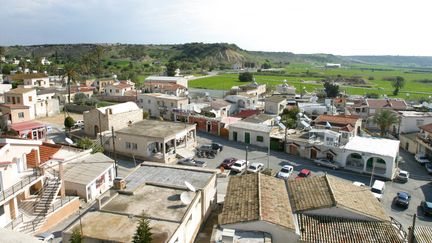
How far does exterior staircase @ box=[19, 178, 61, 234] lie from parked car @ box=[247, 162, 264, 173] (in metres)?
18.3

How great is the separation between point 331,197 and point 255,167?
15585 millimetres

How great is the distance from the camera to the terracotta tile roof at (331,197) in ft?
66.5

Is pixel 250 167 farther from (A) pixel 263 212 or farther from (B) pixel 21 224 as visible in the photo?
(B) pixel 21 224

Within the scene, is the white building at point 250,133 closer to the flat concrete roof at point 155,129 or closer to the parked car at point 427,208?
the flat concrete roof at point 155,129

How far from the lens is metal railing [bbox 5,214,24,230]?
21.4 metres

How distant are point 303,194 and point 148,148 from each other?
69.3 ft

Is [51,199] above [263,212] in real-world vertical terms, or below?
below

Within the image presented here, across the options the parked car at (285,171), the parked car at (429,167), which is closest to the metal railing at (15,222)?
the parked car at (285,171)

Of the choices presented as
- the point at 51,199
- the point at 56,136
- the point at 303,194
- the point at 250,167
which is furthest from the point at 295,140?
the point at 56,136

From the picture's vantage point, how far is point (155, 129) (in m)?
41.5

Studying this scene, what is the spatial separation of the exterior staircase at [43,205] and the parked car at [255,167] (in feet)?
60.1

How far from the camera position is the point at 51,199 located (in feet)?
79.7

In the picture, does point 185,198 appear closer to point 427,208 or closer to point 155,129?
point 427,208

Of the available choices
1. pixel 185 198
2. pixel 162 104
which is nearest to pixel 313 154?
pixel 185 198
